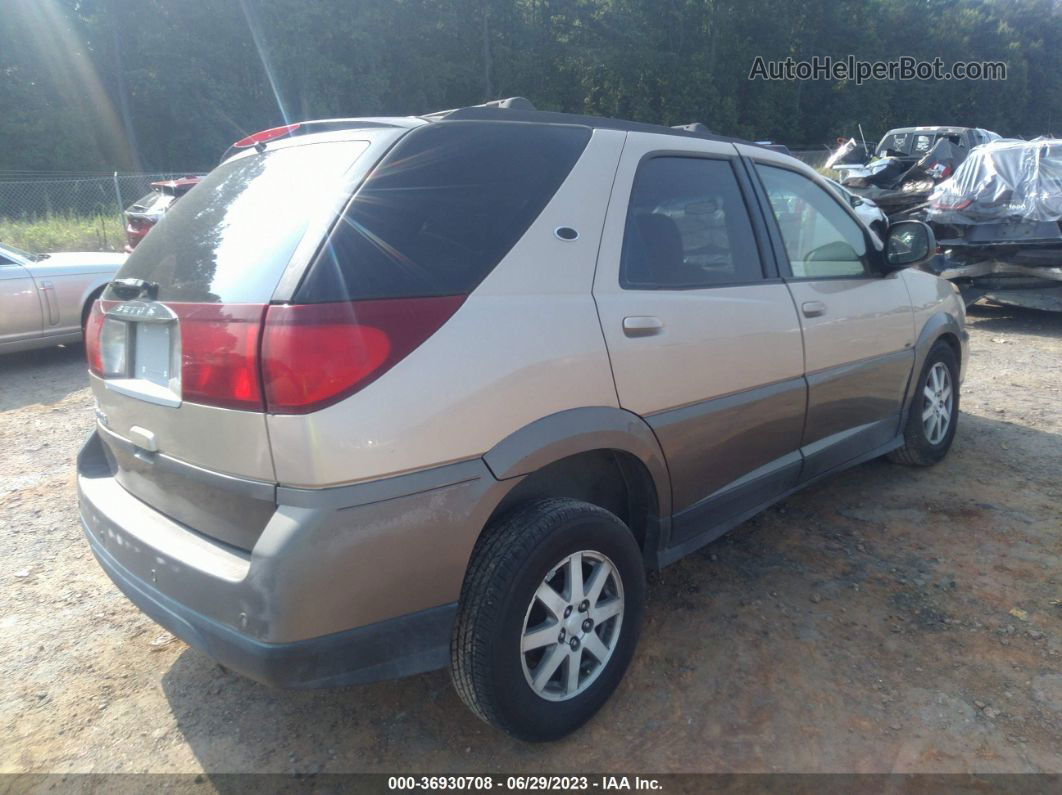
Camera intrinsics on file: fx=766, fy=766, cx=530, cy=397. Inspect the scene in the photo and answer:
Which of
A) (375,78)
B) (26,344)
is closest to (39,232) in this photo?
(26,344)

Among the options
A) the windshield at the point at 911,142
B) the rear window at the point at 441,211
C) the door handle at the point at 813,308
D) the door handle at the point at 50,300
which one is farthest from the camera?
the windshield at the point at 911,142

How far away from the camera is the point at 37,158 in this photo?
26828 mm

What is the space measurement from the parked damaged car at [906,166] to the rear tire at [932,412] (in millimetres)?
7319

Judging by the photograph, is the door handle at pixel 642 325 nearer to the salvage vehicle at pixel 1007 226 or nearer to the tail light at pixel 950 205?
→ the salvage vehicle at pixel 1007 226

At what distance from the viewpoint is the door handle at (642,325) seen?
2.52 m

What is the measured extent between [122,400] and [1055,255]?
28.3ft

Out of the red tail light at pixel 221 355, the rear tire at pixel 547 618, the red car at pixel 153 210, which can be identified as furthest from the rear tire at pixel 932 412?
the red car at pixel 153 210

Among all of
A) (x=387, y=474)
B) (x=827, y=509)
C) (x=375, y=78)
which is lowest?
(x=827, y=509)

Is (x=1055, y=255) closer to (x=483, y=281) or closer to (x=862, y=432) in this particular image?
(x=862, y=432)

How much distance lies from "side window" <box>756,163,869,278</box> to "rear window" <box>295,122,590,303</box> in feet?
4.34

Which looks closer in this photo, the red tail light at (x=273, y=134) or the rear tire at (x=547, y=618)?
→ the rear tire at (x=547, y=618)

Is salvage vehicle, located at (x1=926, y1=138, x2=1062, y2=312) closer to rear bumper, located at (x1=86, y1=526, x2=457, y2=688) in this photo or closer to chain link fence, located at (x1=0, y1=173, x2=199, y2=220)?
rear bumper, located at (x1=86, y1=526, x2=457, y2=688)

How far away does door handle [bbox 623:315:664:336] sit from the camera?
8.25 feet

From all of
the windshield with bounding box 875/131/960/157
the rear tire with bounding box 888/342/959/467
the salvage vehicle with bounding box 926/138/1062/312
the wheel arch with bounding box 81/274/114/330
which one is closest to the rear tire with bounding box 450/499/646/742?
the rear tire with bounding box 888/342/959/467
